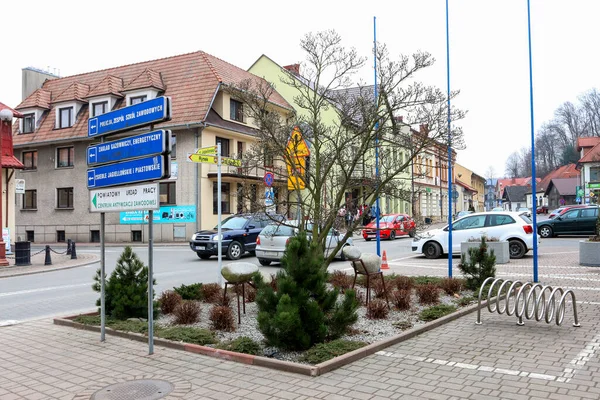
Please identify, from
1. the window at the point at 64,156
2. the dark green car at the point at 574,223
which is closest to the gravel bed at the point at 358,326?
the dark green car at the point at 574,223

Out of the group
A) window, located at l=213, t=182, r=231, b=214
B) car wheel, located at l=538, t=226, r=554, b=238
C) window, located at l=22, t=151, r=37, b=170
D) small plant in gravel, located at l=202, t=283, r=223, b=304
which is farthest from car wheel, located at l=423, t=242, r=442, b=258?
window, located at l=22, t=151, r=37, b=170

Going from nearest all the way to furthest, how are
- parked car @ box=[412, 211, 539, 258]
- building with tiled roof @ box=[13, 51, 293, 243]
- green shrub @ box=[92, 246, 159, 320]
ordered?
green shrub @ box=[92, 246, 159, 320] → parked car @ box=[412, 211, 539, 258] → building with tiled roof @ box=[13, 51, 293, 243]

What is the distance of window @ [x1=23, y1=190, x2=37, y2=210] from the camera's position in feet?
120

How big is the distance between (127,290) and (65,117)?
32.3 metres

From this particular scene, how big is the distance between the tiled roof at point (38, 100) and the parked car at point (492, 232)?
98.9ft

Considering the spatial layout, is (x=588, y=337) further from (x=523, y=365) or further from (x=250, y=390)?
(x=250, y=390)

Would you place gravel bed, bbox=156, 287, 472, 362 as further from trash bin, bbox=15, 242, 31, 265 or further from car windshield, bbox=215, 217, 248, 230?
trash bin, bbox=15, 242, 31, 265

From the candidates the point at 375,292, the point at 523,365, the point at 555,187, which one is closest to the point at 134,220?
the point at 375,292

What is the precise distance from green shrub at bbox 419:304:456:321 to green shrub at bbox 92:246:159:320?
3923 millimetres

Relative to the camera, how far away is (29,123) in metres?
37.2

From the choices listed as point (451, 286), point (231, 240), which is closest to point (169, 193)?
point (231, 240)

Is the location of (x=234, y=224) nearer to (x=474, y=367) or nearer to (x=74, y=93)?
(x=474, y=367)

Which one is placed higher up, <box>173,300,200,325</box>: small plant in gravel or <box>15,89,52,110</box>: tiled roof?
<box>15,89,52,110</box>: tiled roof

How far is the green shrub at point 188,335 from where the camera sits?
6203 millimetres
